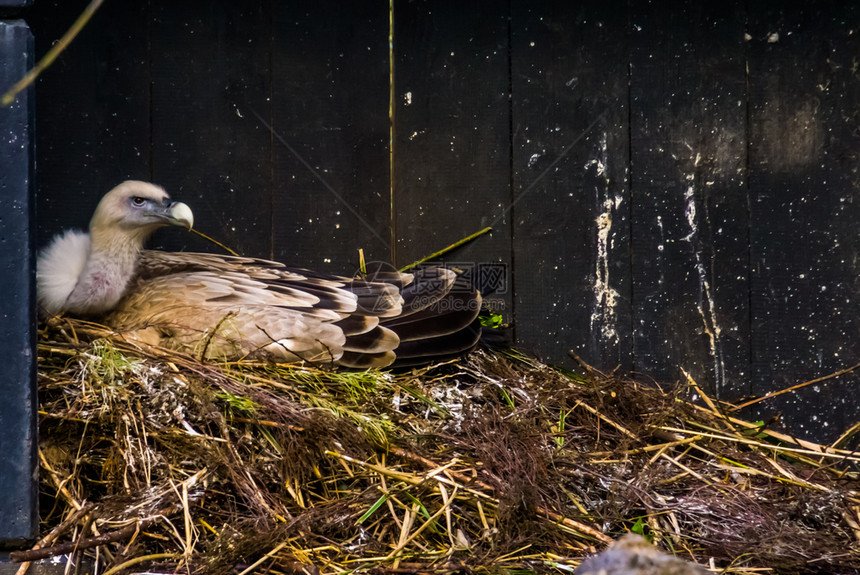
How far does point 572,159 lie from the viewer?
2.72 metres

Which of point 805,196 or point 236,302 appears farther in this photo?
point 805,196

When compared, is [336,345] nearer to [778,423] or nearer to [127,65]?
[127,65]

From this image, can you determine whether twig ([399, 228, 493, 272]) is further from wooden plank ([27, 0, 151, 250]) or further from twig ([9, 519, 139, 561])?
twig ([9, 519, 139, 561])

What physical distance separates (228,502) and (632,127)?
1.86m

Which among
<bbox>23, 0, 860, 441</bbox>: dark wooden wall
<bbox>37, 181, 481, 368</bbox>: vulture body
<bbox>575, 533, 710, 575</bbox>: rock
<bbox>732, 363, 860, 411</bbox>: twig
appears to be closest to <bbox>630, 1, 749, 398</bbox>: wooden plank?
<bbox>23, 0, 860, 441</bbox>: dark wooden wall

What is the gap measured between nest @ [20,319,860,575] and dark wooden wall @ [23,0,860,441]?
22.8 inches

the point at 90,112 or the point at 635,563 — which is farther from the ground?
the point at 90,112

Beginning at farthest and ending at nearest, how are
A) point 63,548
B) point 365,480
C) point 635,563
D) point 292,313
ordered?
1. point 292,313
2. point 365,480
3. point 63,548
4. point 635,563

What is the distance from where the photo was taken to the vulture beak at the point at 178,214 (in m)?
2.40

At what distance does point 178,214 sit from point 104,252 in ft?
0.86

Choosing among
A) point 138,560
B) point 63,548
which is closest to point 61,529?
point 63,548

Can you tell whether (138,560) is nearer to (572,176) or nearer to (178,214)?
(178,214)

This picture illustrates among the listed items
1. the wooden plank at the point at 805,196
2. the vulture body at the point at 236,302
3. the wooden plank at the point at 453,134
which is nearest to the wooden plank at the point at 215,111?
the vulture body at the point at 236,302

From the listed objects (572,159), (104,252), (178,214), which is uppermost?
(572,159)
